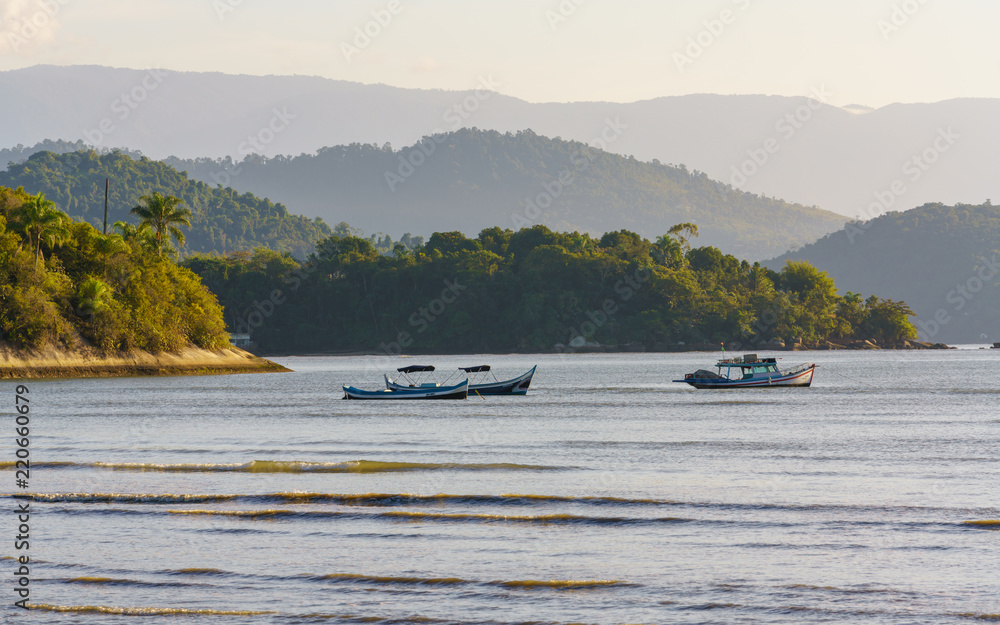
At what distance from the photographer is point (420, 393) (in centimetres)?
6078

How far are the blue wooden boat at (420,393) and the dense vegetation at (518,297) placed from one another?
10181 centimetres

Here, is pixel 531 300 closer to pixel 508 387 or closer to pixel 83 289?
pixel 83 289

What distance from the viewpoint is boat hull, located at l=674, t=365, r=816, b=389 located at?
7044 cm

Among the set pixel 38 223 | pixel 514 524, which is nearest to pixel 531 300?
pixel 38 223

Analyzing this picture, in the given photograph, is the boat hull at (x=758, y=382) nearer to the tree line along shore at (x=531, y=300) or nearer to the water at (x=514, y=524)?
the water at (x=514, y=524)

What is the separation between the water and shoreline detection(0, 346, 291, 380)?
41.4 metres

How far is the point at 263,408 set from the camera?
5441 centimetres

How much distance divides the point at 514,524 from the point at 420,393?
1682 inches

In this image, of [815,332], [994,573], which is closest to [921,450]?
[994,573]

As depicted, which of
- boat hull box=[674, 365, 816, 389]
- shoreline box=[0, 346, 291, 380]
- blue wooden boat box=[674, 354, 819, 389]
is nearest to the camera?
boat hull box=[674, 365, 816, 389]

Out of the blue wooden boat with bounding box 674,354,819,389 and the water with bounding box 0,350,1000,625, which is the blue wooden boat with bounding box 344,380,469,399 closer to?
the blue wooden boat with bounding box 674,354,819,389

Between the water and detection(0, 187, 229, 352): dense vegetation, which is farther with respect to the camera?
detection(0, 187, 229, 352): dense vegetation

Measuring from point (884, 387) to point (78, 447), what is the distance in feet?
191

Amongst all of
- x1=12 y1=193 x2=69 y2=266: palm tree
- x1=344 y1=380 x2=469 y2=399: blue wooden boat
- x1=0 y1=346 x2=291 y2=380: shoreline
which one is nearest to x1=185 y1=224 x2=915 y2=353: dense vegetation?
x1=0 y1=346 x2=291 y2=380: shoreline
